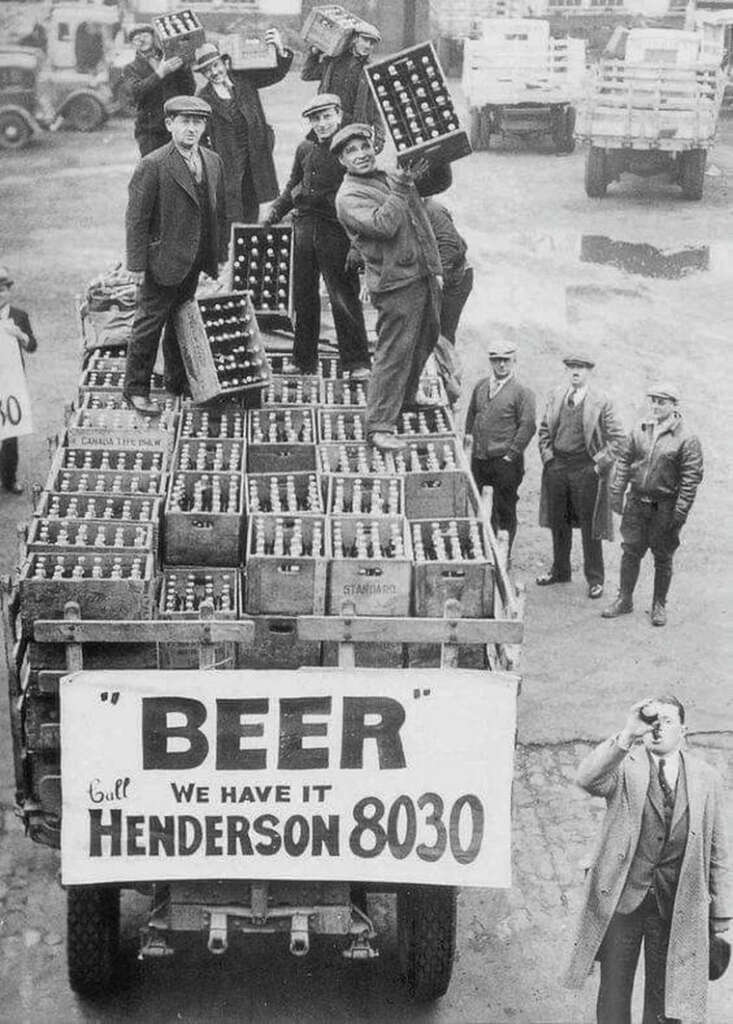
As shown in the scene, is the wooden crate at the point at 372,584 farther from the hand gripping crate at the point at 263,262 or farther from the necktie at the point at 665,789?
the hand gripping crate at the point at 263,262

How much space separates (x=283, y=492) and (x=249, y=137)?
5706 mm

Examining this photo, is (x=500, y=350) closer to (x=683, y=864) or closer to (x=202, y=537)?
(x=202, y=537)

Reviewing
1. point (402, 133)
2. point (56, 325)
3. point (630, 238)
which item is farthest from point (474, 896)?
point (630, 238)

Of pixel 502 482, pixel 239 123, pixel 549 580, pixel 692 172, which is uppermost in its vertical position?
pixel 239 123

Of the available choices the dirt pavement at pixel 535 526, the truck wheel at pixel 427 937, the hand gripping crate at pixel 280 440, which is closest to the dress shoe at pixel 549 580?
the dirt pavement at pixel 535 526

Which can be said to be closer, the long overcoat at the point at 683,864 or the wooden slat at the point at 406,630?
the long overcoat at the point at 683,864

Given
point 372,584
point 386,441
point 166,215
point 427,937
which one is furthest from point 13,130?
point 427,937

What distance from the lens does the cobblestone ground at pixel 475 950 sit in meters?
6.50

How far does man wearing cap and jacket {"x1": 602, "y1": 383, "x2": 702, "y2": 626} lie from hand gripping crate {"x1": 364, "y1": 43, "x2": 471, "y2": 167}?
2427 millimetres

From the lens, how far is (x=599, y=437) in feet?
33.7

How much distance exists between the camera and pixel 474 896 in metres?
7.39

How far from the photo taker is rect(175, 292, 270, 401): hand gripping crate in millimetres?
8648

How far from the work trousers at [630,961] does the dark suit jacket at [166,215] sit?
15.2 ft

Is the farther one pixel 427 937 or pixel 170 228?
pixel 170 228
